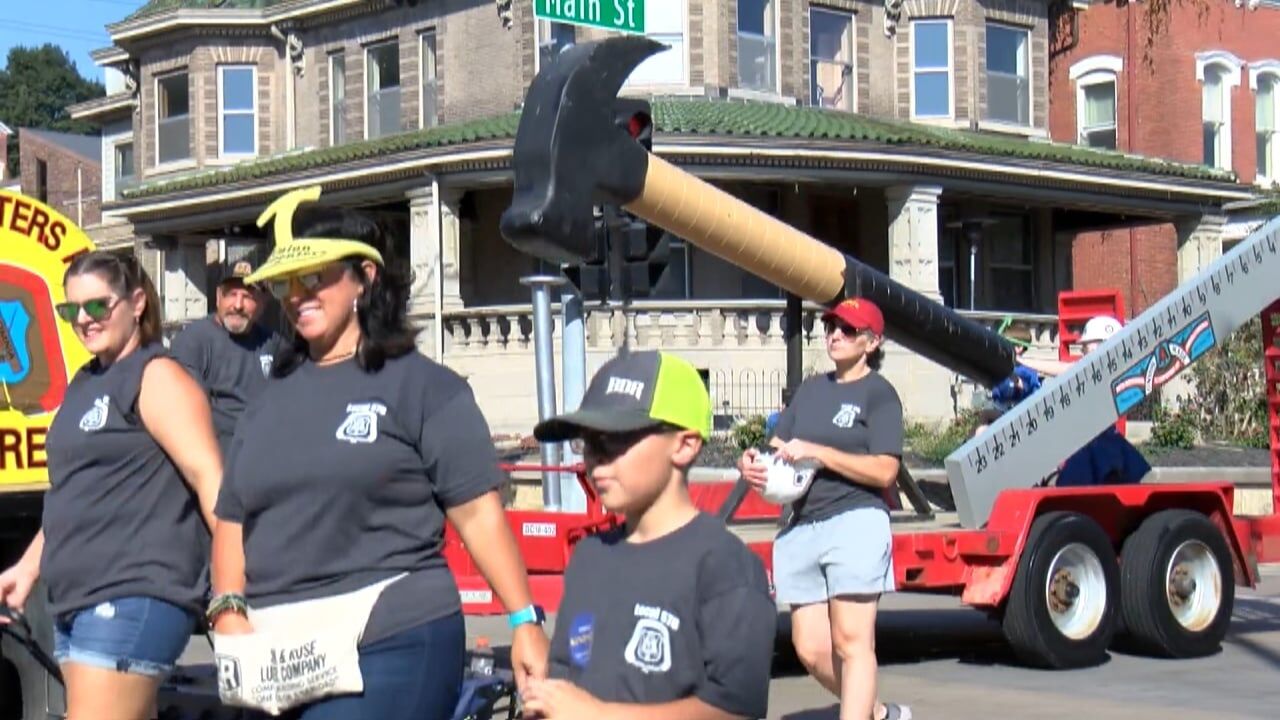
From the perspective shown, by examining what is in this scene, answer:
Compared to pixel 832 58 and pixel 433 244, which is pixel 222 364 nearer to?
pixel 433 244

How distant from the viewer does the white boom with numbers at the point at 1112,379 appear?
1129 cm

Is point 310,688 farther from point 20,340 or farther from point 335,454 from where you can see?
point 20,340

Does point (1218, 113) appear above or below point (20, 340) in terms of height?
above

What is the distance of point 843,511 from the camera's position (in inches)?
323

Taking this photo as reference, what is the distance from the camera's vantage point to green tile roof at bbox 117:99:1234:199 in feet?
91.3

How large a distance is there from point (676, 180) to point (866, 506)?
2590 mm

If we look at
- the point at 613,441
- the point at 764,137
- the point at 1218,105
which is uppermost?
the point at 1218,105

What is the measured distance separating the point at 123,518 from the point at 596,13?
276 inches

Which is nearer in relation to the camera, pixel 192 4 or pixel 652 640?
pixel 652 640

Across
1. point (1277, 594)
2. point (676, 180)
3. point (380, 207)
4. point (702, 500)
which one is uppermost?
point (380, 207)

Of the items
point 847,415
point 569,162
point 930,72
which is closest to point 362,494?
point 847,415

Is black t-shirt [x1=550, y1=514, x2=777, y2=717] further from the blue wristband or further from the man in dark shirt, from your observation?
the man in dark shirt

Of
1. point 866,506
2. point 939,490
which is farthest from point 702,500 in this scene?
point 866,506

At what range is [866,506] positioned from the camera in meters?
8.21
